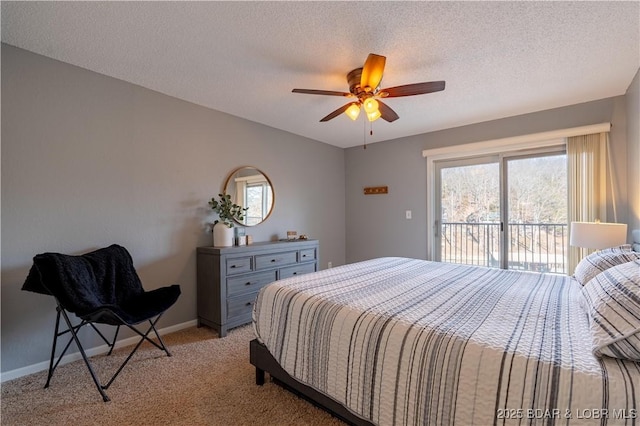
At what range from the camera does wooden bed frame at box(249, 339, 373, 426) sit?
1.41m

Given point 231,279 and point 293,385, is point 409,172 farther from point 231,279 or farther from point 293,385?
point 293,385

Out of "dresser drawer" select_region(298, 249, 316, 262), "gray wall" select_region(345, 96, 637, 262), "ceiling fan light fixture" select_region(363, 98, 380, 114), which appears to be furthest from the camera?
"dresser drawer" select_region(298, 249, 316, 262)

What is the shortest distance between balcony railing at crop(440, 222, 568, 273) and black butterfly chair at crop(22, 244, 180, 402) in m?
3.50

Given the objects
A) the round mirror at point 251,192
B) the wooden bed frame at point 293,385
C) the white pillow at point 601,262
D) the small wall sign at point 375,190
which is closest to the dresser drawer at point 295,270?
the round mirror at point 251,192

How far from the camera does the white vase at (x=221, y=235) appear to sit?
2.96 m

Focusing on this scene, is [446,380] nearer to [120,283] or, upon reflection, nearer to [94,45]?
[120,283]

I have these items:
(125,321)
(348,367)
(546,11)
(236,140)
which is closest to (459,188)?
(546,11)

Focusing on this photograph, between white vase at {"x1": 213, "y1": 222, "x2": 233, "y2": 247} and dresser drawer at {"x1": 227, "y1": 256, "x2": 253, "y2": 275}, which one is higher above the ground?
white vase at {"x1": 213, "y1": 222, "x2": 233, "y2": 247}

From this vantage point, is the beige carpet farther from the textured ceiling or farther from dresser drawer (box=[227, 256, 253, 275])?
the textured ceiling

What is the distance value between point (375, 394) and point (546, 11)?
227cm

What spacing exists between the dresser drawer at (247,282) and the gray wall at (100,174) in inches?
19.7

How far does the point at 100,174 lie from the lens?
2.39 metres

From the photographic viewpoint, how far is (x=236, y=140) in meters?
3.36

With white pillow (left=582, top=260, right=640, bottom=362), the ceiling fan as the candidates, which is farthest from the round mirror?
white pillow (left=582, top=260, right=640, bottom=362)
